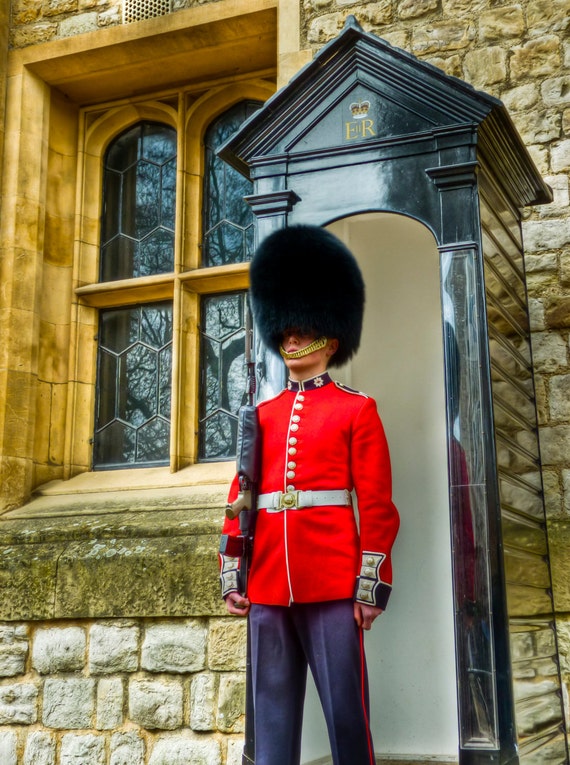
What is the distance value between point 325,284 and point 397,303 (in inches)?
26.8

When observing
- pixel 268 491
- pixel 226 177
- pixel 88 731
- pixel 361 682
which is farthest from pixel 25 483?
pixel 361 682

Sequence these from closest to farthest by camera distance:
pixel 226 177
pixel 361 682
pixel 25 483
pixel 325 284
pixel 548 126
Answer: pixel 361 682
pixel 325 284
pixel 548 126
pixel 25 483
pixel 226 177

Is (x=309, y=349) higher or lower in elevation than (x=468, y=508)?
higher

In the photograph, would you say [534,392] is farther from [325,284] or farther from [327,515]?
[327,515]

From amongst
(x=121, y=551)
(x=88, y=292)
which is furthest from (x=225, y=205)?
(x=121, y=551)

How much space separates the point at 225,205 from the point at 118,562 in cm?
185

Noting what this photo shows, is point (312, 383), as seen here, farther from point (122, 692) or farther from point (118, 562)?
Answer: point (122, 692)

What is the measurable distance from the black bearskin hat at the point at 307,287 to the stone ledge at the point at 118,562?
4.32 feet

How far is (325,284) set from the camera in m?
3.31

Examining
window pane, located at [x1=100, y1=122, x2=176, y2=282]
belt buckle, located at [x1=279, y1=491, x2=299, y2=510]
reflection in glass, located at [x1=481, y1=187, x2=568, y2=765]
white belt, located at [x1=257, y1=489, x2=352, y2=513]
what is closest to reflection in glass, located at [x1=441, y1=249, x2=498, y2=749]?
reflection in glass, located at [x1=481, y1=187, x2=568, y2=765]

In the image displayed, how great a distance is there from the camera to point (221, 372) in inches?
200

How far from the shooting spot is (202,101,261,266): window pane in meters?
5.19

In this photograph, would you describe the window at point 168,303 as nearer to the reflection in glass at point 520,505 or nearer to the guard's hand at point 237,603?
the reflection in glass at point 520,505

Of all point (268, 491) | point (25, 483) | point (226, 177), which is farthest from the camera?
point (226, 177)
